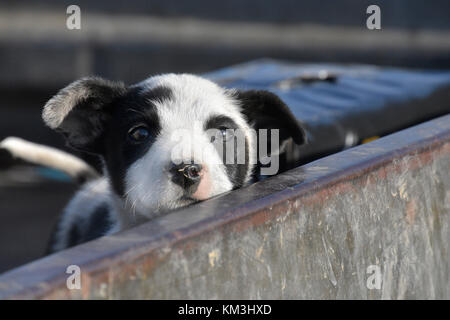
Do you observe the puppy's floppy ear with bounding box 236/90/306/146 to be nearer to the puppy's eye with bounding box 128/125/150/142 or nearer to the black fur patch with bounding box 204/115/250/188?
the black fur patch with bounding box 204/115/250/188

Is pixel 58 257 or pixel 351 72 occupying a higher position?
pixel 351 72

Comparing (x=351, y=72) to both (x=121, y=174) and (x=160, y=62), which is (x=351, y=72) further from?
(x=160, y=62)

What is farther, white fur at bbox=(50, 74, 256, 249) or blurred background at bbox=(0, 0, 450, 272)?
blurred background at bbox=(0, 0, 450, 272)

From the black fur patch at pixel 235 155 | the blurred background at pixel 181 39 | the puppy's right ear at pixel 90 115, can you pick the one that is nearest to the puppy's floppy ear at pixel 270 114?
the black fur patch at pixel 235 155

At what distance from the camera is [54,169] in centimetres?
370

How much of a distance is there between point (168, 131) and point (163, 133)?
0.06ft

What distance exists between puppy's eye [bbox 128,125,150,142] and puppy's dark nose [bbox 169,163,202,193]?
12.5 inches

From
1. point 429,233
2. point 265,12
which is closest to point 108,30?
point 265,12

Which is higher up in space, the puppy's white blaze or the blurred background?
the blurred background

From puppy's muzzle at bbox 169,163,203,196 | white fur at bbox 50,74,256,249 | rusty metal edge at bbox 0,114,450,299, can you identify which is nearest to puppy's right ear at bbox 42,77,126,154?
white fur at bbox 50,74,256,249

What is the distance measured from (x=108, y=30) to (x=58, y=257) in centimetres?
554

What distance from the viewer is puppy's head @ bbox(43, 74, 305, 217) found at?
6.72 feet

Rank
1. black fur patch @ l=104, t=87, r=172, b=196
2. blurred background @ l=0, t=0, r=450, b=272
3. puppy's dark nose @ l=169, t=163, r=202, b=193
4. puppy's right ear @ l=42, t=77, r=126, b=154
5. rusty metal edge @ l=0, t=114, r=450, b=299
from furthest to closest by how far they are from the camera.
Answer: blurred background @ l=0, t=0, r=450, b=272 < puppy's right ear @ l=42, t=77, r=126, b=154 < black fur patch @ l=104, t=87, r=172, b=196 < puppy's dark nose @ l=169, t=163, r=202, b=193 < rusty metal edge @ l=0, t=114, r=450, b=299

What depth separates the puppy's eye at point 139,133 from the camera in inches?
90.4
